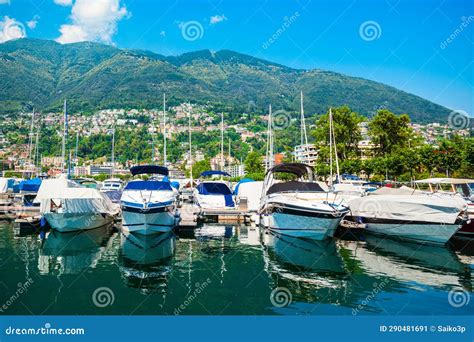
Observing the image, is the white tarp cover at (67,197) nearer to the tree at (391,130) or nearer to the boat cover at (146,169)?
the boat cover at (146,169)

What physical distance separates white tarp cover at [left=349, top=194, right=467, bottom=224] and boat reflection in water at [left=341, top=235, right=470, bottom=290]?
1295mm

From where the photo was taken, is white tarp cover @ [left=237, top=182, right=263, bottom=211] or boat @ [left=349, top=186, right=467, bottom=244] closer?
boat @ [left=349, top=186, right=467, bottom=244]

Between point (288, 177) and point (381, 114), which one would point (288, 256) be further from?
point (288, 177)

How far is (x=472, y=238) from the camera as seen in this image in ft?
62.8

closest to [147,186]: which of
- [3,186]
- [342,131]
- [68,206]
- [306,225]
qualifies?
[68,206]

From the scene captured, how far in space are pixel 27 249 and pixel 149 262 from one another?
20.0 ft

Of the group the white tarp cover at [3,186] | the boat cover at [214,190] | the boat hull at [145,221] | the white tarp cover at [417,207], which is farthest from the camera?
the white tarp cover at [3,186]

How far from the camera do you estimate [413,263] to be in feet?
45.9

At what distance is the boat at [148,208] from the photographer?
18.7m

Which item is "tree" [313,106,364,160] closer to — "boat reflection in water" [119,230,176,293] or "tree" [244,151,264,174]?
"tree" [244,151,264,174]

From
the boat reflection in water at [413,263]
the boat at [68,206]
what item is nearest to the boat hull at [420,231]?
the boat reflection in water at [413,263]

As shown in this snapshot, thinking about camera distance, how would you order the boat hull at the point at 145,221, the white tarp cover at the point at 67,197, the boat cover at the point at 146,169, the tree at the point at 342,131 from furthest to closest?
the tree at the point at 342,131, the boat cover at the point at 146,169, the white tarp cover at the point at 67,197, the boat hull at the point at 145,221

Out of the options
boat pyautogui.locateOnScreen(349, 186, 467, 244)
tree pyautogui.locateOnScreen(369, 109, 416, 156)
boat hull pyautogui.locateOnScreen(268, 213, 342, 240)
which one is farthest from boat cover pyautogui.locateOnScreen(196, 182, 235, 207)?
tree pyautogui.locateOnScreen(369, 109, 416, 156)

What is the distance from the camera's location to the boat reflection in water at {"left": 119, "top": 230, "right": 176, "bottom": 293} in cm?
1130
